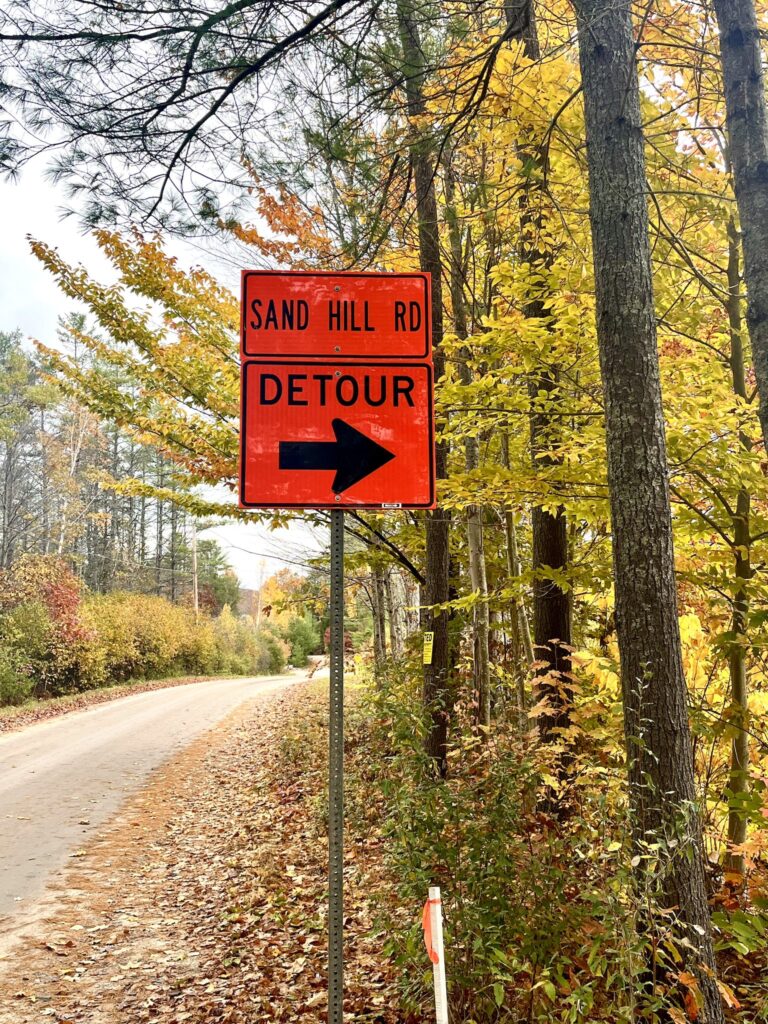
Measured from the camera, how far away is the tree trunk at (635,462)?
10.0 feet

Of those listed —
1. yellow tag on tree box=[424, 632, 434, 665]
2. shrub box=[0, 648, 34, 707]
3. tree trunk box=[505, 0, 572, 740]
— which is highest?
tree trunk box=[505, 0, 572, 740]

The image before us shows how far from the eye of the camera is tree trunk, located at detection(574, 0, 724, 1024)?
3.05 meters

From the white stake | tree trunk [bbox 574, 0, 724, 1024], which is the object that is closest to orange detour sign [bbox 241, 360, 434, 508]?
tree trunk [bbox 574, 0, 724, 1024]

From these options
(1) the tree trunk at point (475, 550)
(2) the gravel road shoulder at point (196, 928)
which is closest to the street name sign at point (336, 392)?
(2) the gravel road shoulder at point (196, 928)

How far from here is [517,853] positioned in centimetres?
343

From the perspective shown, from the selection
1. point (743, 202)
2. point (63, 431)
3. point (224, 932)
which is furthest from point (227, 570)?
point (743, 202)

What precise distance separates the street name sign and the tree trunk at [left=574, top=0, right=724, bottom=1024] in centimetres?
119

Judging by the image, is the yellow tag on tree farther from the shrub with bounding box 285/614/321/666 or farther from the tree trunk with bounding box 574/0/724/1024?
the shrub with bounding box 285/614/321/666

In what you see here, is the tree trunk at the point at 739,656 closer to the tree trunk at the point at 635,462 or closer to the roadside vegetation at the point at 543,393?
the roadside vegetation at the point at 543,393

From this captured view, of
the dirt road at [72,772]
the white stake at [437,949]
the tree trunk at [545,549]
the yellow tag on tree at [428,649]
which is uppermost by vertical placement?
the tree trunk at [545,549]

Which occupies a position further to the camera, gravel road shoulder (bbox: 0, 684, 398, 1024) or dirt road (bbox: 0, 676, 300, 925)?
dirt road (bbox: 0, 676, 300, 925)

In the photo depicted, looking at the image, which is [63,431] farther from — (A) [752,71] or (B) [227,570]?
(A) [752,71]

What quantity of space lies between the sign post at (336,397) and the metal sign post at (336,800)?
12 mm

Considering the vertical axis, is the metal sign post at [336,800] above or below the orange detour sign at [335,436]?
below
